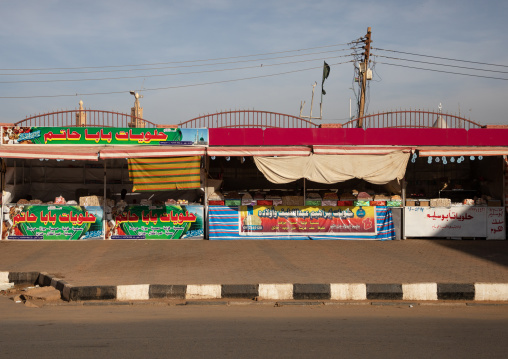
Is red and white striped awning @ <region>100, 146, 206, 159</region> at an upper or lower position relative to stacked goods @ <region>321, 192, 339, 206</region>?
upper

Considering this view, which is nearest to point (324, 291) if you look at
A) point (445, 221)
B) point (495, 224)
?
point (445, 221)

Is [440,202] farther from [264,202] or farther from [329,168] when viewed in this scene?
[264,202]

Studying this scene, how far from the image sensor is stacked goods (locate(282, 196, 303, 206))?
14.5 metres

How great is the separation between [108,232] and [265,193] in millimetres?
4292

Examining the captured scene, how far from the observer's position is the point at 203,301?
788cm

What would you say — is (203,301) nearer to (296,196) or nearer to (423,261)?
(423,261)

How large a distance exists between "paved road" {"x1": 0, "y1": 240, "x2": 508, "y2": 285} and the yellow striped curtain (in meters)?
1.47

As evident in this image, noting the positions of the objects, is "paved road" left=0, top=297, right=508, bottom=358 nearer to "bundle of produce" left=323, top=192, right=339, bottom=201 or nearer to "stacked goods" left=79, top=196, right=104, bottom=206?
"stacked goods" left=79, top=196, right=104, bottom=206

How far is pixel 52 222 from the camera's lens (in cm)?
1411

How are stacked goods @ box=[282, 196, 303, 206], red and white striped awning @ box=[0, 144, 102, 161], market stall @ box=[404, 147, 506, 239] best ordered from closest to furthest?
red and white striped awning @ box=[0, 144, 102, 161] → market stall @ box=[404, 147, 506, 239] → stacked goods @ box=[282, 196, 303, 206]

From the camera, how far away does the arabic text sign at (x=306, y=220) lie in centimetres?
1442

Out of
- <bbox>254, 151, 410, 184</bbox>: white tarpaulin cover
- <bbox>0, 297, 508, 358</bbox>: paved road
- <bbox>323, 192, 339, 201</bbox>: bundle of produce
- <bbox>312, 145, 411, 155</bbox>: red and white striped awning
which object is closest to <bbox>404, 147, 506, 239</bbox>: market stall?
<bbox>312, 145, 411, 155</bbox>: red and white striped awning

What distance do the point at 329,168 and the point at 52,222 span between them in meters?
7.26

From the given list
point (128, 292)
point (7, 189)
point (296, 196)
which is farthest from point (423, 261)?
point (7, 189)
